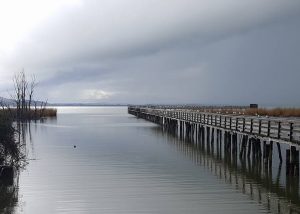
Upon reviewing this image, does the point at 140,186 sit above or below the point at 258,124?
below

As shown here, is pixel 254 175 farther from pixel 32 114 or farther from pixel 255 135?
pixel 32 114

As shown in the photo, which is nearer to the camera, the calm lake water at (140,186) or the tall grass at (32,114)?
the calm lake water at (140,186)

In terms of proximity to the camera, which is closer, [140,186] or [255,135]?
[140,186]

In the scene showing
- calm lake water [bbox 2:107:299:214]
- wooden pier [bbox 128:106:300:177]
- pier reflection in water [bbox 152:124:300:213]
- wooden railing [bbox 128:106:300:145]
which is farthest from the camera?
wooden pier [bbox 128:106:300:177]

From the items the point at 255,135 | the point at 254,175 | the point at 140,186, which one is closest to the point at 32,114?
the point at 255,135

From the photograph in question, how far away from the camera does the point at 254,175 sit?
882 inches

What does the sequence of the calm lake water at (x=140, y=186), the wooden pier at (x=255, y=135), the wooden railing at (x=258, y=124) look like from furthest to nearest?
the wooden pier at (x=255, y=135), the wooden railing at (x=258, y=124), the calm lake water at (x=140, y=186)

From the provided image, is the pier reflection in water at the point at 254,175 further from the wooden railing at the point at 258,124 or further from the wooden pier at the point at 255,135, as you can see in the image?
the wooden railing at the point at 258,124

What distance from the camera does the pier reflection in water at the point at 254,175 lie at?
16.8 m

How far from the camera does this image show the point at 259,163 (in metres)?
26.5

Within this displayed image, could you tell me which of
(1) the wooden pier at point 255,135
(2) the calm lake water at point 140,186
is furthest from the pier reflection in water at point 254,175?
(1) the wooden pier at point 255,135

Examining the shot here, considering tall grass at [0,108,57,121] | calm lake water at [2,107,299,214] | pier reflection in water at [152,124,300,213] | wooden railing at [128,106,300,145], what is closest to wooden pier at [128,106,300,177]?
wooden railing at [128,106,300,145]

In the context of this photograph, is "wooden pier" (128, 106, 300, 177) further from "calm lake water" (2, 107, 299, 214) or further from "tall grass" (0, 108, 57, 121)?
"tall grass" (0, 108, 57, 121)

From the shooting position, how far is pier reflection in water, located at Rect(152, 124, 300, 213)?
55.0 feet
